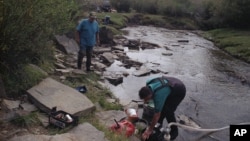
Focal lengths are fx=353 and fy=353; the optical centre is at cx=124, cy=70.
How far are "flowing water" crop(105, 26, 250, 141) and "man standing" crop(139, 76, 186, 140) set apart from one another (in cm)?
118

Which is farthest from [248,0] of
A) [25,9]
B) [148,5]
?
[25,9]

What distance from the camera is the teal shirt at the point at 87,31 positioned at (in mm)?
11758

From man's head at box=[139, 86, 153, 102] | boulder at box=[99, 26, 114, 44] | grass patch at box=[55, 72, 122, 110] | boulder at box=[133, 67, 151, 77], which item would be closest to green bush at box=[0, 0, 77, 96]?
grass patch at box=[55, 72, 122, 110]

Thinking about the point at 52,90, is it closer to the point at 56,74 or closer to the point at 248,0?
the point at 56,74

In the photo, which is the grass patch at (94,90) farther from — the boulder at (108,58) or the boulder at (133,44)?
the boulder at (133,44)

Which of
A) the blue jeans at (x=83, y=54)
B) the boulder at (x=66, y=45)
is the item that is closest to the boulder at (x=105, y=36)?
the boulder at (x=66, y=45)

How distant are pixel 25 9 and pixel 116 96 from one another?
470 cm

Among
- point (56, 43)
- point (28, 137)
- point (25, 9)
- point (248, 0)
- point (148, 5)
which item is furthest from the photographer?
point (148, 5)

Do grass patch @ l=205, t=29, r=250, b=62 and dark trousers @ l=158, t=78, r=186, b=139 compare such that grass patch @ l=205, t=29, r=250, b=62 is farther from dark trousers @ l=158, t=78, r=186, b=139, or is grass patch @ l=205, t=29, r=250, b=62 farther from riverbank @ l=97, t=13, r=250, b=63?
dark trousers @ l=158, t=78, r=186, b=139

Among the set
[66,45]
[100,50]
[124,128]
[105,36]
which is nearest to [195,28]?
[105,36]

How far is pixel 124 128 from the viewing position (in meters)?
7.88

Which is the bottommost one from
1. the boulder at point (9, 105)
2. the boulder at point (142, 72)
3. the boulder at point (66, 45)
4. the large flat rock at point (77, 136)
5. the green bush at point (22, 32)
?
the boulder at point (142, 72)

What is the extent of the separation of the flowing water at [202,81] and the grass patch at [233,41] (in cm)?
72

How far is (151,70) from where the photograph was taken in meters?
15.8
